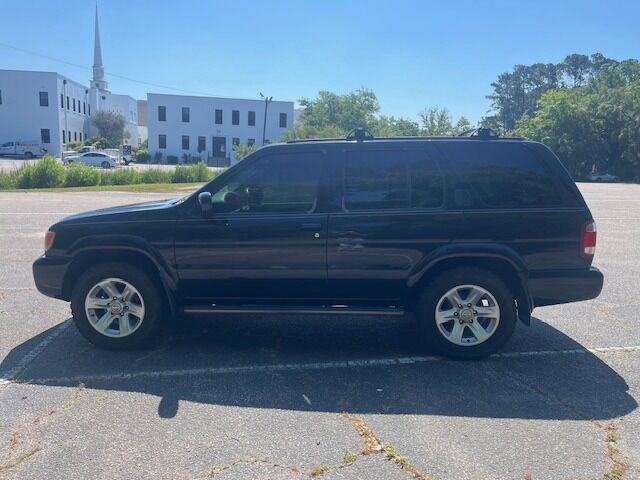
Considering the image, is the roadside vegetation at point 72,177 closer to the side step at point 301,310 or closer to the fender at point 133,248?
the fender at point 133,248

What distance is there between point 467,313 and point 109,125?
77558 mm

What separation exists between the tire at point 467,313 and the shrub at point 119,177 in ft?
91.0

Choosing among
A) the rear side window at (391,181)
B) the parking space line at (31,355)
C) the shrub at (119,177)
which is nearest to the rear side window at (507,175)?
the rear side window at (391,181)

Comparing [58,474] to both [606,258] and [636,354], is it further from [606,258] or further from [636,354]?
[606,258]

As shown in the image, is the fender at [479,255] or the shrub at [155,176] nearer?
the fender at [479,255]

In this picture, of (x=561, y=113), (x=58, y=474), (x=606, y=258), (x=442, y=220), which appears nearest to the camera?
(x=58, y=474)

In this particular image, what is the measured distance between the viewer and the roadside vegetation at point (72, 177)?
2634 cm

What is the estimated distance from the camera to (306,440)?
3334 millimetres

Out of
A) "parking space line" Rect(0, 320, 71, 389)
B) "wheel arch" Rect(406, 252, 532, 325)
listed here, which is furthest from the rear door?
"parking space line" Rect(0, 320, 71, 389)

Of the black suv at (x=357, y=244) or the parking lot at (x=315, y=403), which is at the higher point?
the black suv at (x=357, y=244)

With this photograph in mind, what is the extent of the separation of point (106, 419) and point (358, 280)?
227 cm

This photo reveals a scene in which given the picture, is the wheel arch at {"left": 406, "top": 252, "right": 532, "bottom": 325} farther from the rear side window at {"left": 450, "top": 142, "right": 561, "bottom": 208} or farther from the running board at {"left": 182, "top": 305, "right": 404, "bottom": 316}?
the rear side window at {"left": 450, "top": 142, "right": 561, "bottom": 208}

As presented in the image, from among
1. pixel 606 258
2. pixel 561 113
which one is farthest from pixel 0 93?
pixel 606 258

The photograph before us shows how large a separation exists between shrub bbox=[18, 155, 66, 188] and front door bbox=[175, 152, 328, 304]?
25.7 meters
